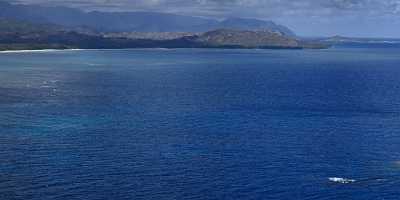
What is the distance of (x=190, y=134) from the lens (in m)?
107

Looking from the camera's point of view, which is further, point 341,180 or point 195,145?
point 195,145

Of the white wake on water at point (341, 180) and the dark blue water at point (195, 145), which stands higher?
the white wake on water at point (341, 180)

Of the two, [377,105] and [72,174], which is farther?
[377,105]

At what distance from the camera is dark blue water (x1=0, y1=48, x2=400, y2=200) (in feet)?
253

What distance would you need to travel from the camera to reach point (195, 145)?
325 ft

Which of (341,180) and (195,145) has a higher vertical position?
(341,180)

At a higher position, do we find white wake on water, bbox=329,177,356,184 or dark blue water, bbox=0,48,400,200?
white wake on water, bbox=329,177,356,184

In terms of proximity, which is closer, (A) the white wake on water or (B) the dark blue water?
(B) the dark blue water

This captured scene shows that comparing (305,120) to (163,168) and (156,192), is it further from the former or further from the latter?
(156,192)

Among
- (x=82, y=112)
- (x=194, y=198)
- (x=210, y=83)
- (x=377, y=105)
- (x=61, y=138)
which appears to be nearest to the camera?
(x=194, y=198)

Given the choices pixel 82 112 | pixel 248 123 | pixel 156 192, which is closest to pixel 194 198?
pixel 156 192

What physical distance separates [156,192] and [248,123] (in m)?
46.5

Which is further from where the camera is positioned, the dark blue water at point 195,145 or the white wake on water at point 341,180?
the white wake on water at point 341,180

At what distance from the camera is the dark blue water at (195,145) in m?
77.2
